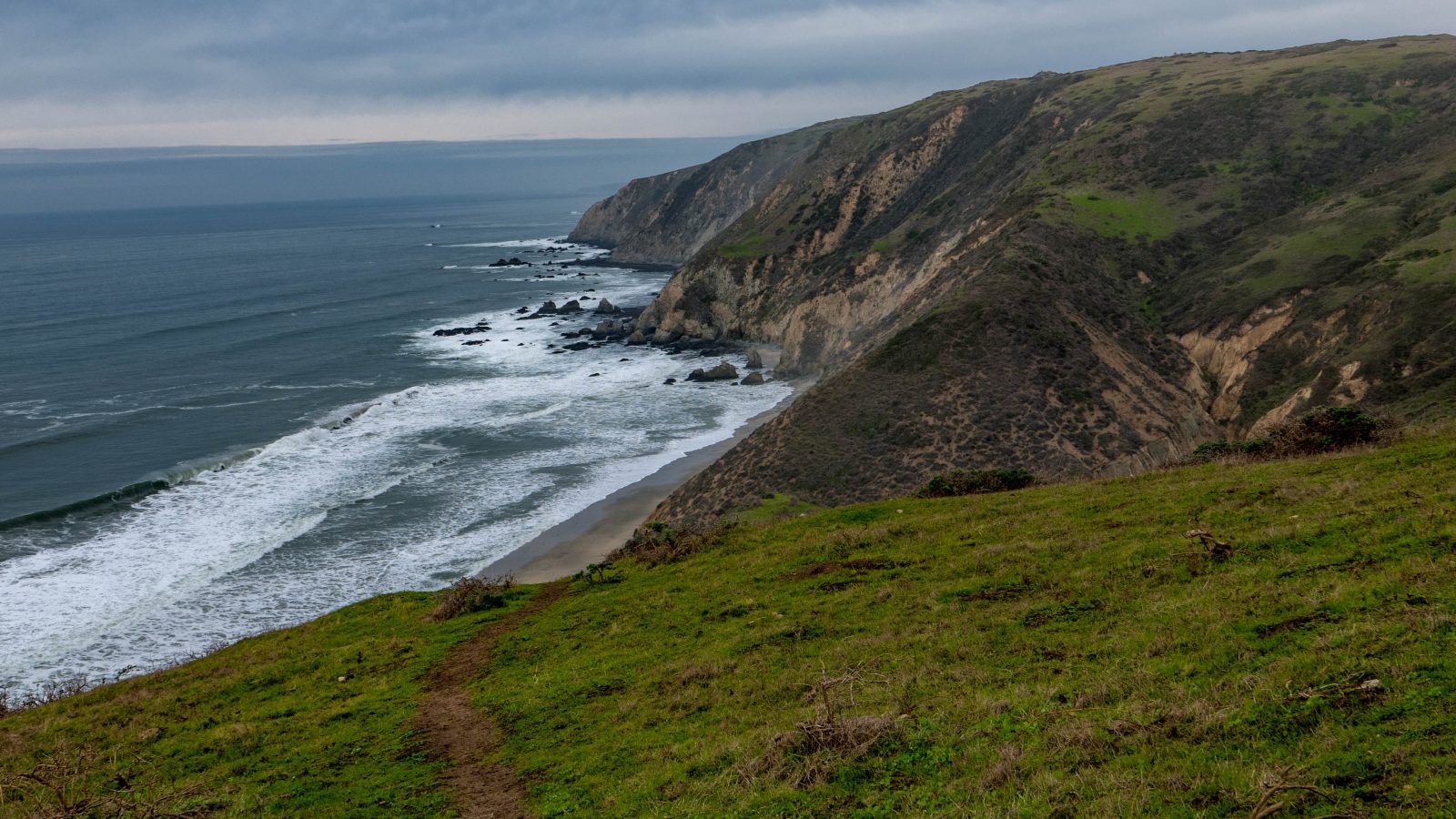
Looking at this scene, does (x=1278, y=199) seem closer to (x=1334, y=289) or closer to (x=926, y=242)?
(x=1334, y=289)

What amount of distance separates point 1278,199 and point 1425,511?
55.6 meters

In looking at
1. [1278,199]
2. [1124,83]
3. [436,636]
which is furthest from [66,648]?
[1124,83]

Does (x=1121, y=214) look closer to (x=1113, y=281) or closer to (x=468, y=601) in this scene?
(x=1113, y=281)

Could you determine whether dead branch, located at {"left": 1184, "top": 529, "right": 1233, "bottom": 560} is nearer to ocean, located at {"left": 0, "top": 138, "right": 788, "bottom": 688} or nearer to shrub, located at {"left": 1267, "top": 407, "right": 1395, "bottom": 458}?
shrub, located at {"left": 1267, "top": 407, "right": 1395, "bottom": 458}

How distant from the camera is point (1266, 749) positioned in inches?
376

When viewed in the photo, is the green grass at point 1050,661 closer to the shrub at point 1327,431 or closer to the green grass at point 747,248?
the shrub at point 1327,431

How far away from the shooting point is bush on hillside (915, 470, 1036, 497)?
29.9 m

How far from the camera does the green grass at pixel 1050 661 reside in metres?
9.66

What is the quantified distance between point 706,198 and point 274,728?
14807cm

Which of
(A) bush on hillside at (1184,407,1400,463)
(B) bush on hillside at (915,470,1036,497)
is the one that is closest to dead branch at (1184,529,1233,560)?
(A) bush on hillside at (1184,407,1400,463)

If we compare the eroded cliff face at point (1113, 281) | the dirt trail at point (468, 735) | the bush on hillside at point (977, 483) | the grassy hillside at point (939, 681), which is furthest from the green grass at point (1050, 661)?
the eroded cliff face at point (1113, 281)

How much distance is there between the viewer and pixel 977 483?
1187 inches

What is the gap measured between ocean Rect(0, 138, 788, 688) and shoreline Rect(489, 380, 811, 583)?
1.23 meters

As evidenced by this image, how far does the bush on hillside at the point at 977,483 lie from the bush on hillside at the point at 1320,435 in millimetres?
4960
